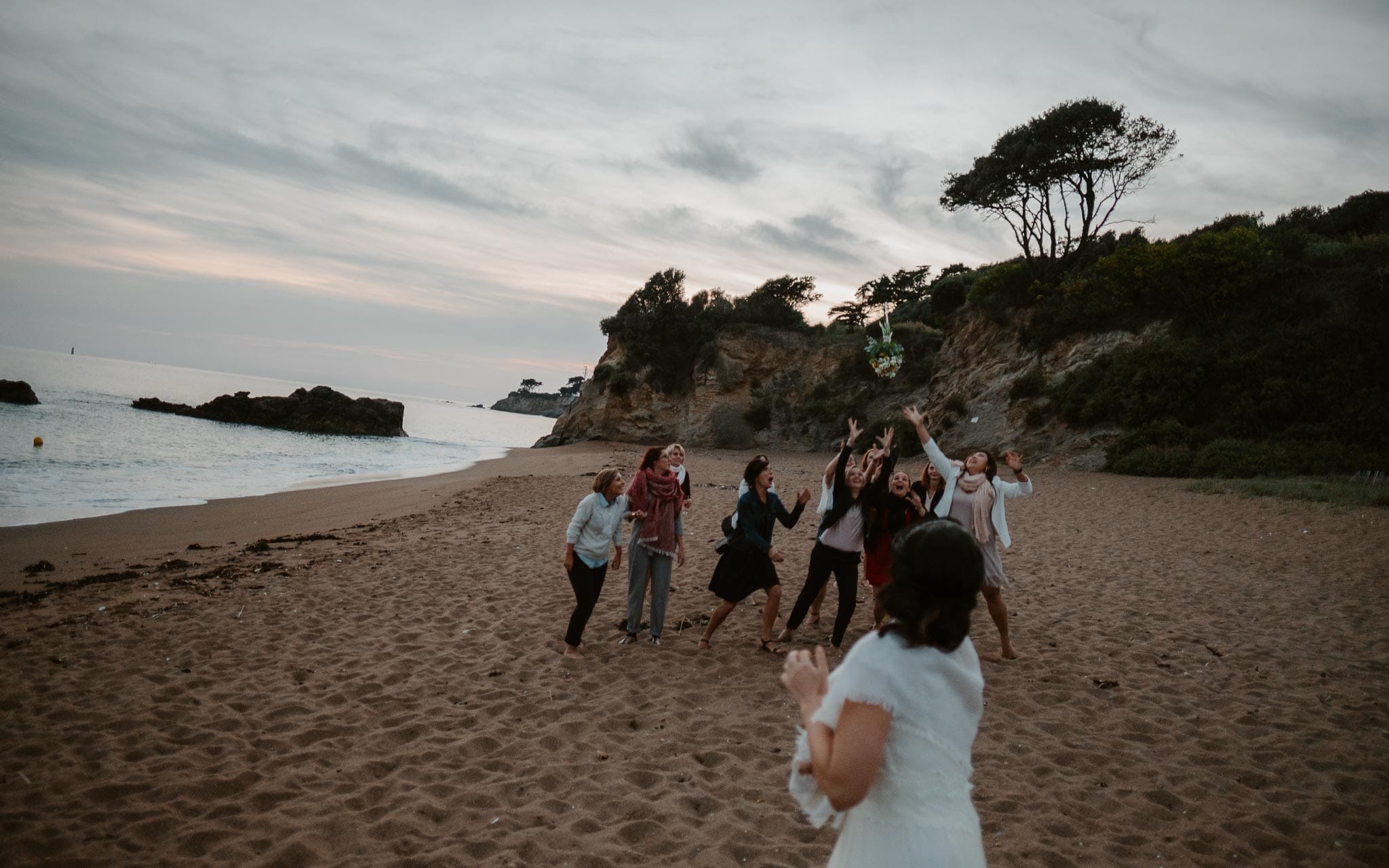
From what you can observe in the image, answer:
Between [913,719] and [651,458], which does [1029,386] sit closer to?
[651,458]

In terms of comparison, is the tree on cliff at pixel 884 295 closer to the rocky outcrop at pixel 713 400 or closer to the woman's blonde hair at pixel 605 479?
the rocky outcrop at pixel 713 400

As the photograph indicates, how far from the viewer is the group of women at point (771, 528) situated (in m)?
6.26

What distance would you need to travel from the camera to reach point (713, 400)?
127 ft

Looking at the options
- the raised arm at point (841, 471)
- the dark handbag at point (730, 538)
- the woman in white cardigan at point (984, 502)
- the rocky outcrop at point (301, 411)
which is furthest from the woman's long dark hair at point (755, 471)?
the rocky outcrop at point (301, 411)

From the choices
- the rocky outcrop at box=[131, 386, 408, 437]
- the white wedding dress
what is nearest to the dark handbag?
the white wedding dress

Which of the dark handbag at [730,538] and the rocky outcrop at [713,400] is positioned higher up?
the rocky outcrop at [713,400]

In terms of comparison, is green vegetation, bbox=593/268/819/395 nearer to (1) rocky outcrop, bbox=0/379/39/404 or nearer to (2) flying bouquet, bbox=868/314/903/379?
(2) flying bouquet, bbox=868/314/903/379

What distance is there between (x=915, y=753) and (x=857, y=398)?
33470 mm

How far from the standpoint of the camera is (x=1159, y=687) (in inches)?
232

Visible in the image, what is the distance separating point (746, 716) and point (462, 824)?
2.20 m

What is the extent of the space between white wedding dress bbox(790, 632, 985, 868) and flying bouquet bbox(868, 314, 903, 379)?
3173cm

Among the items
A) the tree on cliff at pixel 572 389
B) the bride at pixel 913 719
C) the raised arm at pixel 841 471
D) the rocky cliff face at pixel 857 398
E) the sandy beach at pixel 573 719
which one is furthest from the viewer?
the tree on cliff at pixel 572 389

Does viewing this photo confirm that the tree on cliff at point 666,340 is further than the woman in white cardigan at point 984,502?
Yes

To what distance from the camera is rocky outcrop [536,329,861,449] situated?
122 ft
